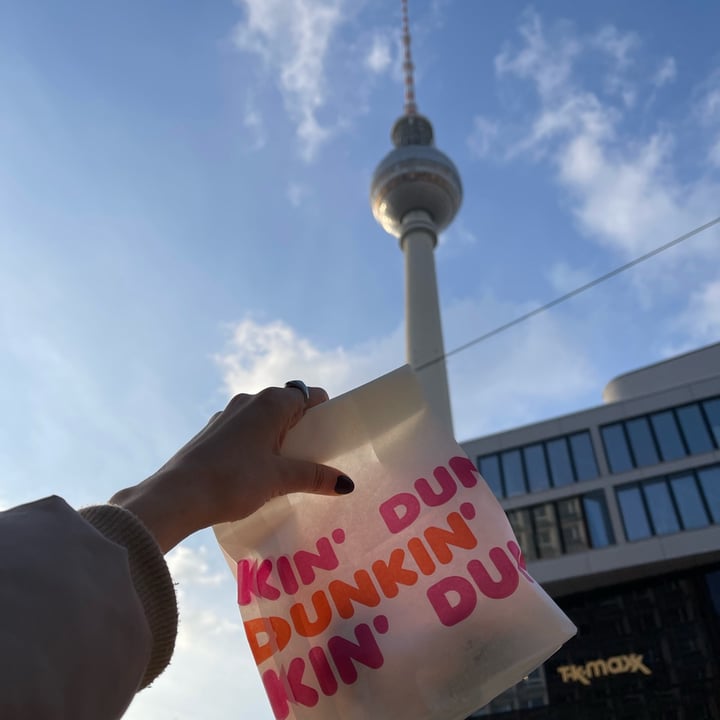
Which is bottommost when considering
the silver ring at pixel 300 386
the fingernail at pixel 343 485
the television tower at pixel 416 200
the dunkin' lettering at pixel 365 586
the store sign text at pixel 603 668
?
the dunkin' lettering at pixel 365 586

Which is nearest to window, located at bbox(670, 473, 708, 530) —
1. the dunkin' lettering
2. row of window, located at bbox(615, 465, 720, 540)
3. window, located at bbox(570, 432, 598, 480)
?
row of window, located at bbox(615, 465, 720, 540)

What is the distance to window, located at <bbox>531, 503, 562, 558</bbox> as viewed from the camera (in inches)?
1001

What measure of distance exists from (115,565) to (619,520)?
2614 cm

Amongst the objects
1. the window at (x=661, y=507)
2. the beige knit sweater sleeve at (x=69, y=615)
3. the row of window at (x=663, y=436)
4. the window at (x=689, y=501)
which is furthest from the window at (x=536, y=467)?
the beige knit sweater sleeve at (x=69, y=615)

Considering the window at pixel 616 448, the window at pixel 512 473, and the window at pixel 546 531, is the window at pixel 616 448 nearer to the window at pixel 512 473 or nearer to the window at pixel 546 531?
the window at pixel 546 531

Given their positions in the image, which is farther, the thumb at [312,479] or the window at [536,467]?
the window at [536,467]

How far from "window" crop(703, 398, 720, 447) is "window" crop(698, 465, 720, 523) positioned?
102 cm

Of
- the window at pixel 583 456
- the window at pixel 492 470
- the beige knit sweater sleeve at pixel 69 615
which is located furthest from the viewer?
the window at pixel 492 470

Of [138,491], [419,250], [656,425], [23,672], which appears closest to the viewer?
[23,672]

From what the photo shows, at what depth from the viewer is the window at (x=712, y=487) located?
23594mm

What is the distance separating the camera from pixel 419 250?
161 feet

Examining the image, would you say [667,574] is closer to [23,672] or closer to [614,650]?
[614,650]

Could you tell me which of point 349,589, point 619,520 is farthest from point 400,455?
point 619,520

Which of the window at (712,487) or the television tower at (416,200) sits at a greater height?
the television tower at (416,200)
